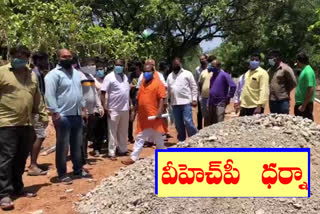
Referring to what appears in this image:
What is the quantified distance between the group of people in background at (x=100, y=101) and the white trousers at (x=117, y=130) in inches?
0.6

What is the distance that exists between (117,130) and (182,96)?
1.21m

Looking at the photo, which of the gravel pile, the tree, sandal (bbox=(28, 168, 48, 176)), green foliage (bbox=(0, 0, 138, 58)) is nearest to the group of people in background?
sandal (bbox=(28, 168, 48, 176))

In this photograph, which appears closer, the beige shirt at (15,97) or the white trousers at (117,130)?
the beige shirt at (15,97)

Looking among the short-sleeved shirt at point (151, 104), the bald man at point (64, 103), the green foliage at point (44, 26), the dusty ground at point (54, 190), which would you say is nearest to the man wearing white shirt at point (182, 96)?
the short-sleeved shirt at point (151, 104)

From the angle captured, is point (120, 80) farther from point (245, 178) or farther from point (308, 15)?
point (308, 15)

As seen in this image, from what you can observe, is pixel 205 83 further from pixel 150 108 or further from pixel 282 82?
pixel 150 108

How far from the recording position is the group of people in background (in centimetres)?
489

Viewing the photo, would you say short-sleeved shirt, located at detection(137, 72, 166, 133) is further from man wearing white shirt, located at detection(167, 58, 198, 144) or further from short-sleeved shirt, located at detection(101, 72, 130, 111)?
man wearing white shirt, located at detection(167, 58, 198, 144)

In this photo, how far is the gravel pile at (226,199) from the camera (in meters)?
4.03

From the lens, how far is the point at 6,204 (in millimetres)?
4750

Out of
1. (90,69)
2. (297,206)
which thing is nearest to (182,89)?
(90,69)

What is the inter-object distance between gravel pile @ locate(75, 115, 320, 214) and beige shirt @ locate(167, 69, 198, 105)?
1.72 meters

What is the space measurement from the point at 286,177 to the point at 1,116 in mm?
3002

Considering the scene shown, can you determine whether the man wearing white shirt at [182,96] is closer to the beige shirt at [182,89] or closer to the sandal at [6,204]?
the beige shirt at [182,89]
